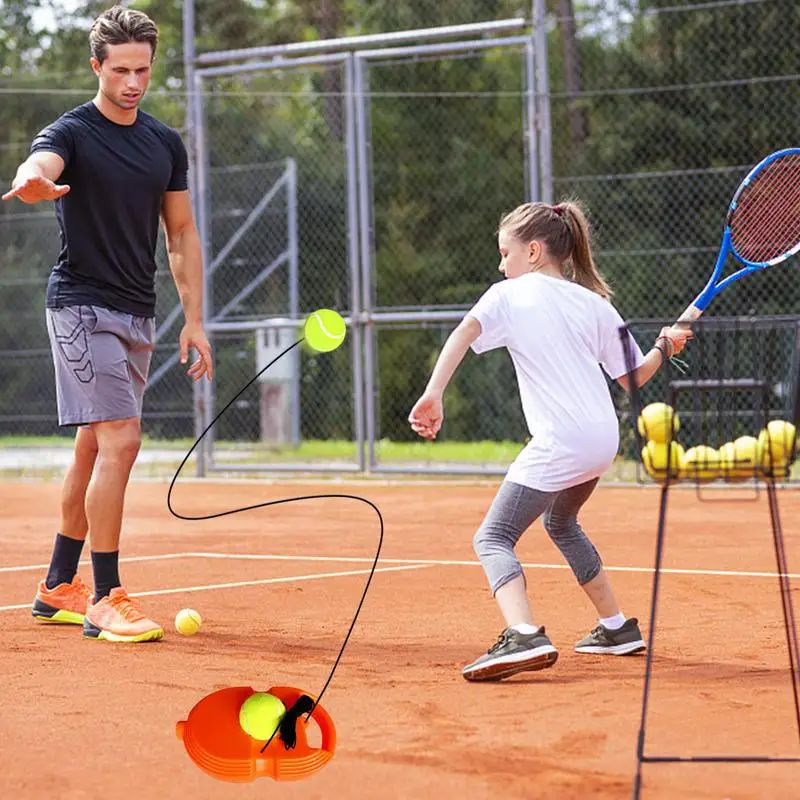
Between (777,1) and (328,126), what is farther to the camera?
Result: (328,126)

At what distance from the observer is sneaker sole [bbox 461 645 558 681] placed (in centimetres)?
419

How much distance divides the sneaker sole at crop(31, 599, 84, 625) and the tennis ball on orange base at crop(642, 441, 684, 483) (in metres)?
2.75

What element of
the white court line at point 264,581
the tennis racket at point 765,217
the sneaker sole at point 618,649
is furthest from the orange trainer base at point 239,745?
the white court line at point 264,581

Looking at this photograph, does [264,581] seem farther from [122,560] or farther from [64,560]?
[64,560]

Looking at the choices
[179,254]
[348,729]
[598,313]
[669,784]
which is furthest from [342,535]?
[669,784]

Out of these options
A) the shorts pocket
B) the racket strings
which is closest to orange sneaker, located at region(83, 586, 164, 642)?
the shorts pocket

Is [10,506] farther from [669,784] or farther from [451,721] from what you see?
[669,784]

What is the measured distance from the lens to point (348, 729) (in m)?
3.65

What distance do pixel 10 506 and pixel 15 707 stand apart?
7081 millimetres

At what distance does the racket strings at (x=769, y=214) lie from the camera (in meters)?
4.76

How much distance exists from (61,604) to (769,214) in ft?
9.16

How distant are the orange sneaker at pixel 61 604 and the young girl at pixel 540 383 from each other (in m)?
1.75

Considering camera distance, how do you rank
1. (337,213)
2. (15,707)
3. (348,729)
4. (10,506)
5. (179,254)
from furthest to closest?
(337,213), (10,506), (179,254), (15,707), (348,729)

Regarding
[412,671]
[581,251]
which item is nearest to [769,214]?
[581,251]
